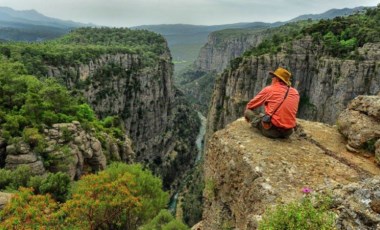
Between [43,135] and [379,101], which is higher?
[379,101]

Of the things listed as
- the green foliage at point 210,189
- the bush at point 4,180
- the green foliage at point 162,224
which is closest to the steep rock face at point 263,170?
the green foliage at point 210,189

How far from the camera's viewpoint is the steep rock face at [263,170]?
34.4ft

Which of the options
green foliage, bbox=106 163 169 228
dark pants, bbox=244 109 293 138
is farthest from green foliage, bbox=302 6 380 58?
dark pants, bbox=244 109 293 138

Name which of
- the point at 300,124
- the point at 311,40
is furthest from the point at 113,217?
the point at 311,40

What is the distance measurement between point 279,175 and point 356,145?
13.3 feet

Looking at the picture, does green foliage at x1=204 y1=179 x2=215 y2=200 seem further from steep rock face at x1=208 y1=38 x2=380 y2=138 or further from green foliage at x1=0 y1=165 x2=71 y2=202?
steep rock face at x1=208 y1=38 x2=380 y2=138

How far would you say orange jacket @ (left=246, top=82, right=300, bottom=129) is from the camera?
43.4 feet

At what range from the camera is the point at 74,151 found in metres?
34.3

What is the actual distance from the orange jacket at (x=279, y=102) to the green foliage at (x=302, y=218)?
214 inches

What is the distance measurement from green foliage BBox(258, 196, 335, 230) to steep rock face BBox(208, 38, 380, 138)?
2447 inches

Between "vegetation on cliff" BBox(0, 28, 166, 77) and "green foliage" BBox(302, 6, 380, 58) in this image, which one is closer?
"green foliage" BBox(302, 6, 380, 58)

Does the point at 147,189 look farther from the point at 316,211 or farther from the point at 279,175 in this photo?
the point at 316,211

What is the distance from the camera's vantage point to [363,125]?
43.5ft

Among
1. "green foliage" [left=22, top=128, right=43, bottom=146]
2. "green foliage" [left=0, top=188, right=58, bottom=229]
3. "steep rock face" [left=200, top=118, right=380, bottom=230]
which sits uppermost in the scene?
"steep rock face" [left=200, top=118, right=380, bottom=230]
